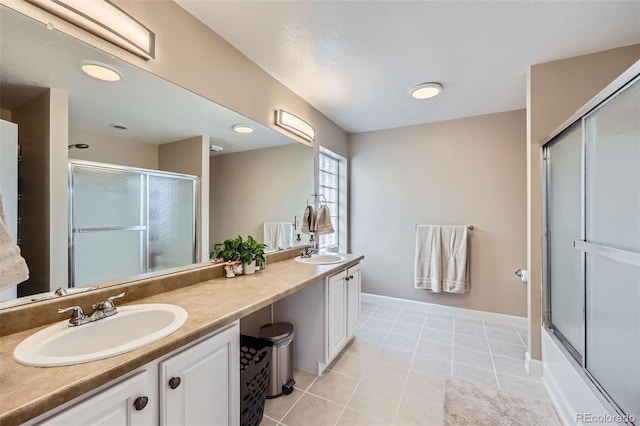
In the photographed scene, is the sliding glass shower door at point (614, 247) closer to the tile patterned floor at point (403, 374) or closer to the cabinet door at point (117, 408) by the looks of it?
the tile patterned floor at point (403, 374)

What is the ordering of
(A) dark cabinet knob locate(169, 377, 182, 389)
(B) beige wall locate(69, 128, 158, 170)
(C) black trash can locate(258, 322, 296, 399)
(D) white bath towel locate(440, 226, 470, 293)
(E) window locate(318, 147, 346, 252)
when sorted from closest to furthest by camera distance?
(A) dark cabinet knob locate(169, 377, 182, 389) < (B) beige wall locate(69, 128, 158, 170) < (C) black trash can locate(258, 322, 296, 399) < (D) white bath towel locate(440, 226, 470, 293) < (E) window locate(318, 147, 346, 252)

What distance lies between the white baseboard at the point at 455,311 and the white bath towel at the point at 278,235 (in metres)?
1.70

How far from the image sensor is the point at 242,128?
1912mm

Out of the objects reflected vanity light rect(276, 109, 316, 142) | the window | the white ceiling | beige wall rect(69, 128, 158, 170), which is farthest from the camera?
the window

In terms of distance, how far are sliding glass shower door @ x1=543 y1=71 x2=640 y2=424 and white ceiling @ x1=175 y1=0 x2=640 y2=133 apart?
63 cm

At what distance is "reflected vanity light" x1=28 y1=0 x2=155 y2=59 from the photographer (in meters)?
1.02

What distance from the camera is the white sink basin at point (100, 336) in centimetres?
74

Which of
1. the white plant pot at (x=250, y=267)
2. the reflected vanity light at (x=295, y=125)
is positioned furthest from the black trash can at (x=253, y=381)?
the reflected vanity light at (x=295, y=125)

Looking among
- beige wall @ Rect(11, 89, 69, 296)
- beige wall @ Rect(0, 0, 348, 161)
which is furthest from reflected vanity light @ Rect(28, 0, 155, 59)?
beige wall @ Rect(11, 89, 69, 296)

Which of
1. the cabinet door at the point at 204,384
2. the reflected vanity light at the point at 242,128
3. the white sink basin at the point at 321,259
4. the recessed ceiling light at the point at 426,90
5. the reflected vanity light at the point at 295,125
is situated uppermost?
the recessed ceiling light at the point at 426,90

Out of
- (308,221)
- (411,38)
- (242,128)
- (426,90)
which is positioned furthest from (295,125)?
(426,90)

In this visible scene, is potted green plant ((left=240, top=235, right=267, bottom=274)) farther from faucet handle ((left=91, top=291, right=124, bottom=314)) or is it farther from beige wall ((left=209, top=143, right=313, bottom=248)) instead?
faucet handle ((left=91, top=291, right=124, bottom=314))

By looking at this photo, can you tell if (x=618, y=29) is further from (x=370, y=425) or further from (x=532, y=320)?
(x=370, y=425)

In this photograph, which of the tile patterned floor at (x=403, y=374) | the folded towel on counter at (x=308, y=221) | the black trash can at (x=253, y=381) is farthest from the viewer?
the folded towel on counter at (x=308, y=221)
